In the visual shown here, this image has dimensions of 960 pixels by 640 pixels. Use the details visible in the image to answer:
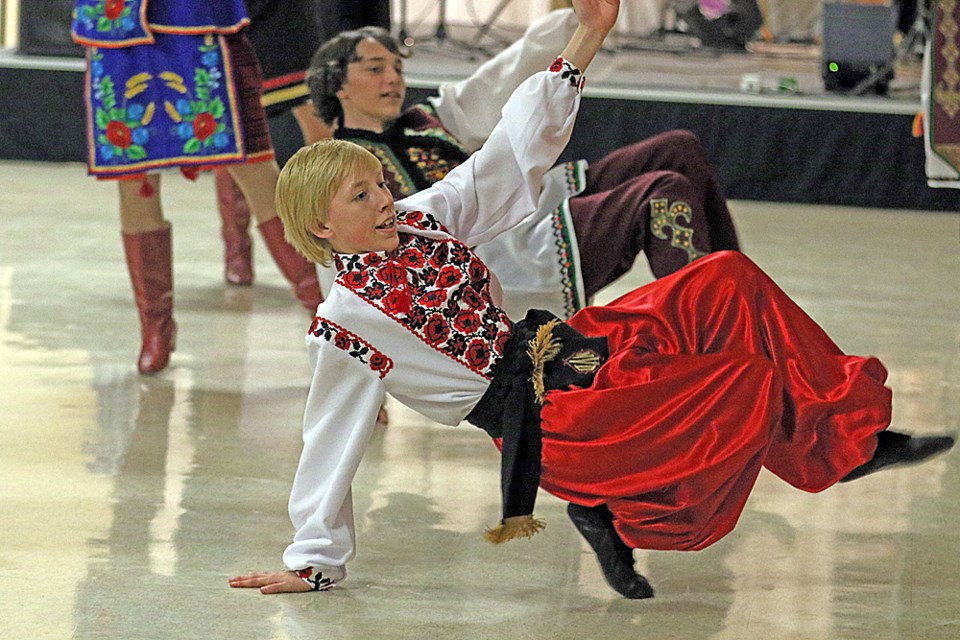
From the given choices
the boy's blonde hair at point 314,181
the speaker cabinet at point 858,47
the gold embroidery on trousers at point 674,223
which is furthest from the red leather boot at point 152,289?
the speaker cabinet at point 858,47

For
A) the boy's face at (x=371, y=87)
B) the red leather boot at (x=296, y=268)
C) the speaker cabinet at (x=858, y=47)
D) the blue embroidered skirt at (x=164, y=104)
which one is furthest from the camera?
the speaker cabinet at (x=858, y=47)

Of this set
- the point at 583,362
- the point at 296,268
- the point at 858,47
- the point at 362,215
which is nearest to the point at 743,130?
the point at 858,47

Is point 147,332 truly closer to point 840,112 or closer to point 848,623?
point 848,623

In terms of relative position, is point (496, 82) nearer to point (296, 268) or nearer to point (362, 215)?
point (296, 268)

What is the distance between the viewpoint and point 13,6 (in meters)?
7.45

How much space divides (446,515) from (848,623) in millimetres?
733

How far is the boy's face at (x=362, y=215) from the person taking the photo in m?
2.12

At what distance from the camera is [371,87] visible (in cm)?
291

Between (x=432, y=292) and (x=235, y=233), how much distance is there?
224 cm

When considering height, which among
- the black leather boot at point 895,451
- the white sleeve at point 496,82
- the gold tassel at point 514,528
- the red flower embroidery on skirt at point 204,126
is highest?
the white sleeve at point 496,82

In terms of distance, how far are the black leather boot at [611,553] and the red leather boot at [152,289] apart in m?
1.48

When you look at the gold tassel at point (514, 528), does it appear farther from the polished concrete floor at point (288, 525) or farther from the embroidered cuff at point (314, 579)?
the embroidered cuff at point (314, 579)

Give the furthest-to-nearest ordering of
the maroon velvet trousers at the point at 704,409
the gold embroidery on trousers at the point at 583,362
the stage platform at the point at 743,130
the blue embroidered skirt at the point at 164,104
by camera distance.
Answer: the stage platform at the point at 743,130
the blue embroidered skirt at the point at 164,104
the gold embroidery on trousers at the point at 583,362
the maroon velvet trousers at the point at 704,409

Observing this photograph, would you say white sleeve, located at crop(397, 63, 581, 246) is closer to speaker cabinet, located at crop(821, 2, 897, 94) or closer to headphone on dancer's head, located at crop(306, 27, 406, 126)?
headphone on dancer's head, located at crop(306, 27, 406, 126)
